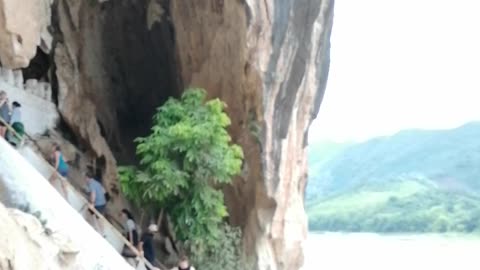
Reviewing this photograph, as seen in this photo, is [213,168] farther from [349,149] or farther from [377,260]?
[349,149]

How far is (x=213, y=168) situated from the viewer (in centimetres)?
1102

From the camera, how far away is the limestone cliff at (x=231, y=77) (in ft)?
41.1

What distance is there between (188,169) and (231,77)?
7.75ft

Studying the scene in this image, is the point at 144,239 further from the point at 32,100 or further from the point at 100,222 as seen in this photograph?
the point at 32,100

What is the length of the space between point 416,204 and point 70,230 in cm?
3516

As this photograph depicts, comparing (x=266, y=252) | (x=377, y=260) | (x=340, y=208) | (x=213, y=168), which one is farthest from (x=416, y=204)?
(x=213, y=168)

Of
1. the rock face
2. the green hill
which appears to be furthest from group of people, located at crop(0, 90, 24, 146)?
the green hill

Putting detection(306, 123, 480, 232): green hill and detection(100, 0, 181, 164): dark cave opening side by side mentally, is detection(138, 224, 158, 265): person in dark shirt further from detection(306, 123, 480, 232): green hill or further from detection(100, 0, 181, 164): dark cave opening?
detection(306, 123, 480, 232): green hill

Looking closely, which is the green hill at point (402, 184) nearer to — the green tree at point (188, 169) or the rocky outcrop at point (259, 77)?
the rocky outcrop at point (259, 77)

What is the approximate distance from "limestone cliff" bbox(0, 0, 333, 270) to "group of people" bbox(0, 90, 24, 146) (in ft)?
5.68

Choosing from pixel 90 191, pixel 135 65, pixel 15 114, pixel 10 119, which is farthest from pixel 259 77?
pixel 10 119

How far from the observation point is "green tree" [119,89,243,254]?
35.5ft

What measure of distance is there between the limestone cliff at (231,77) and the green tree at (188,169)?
1.26 m

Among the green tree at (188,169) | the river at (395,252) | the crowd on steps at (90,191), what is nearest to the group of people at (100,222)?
the crowd on steps at (90,191)
